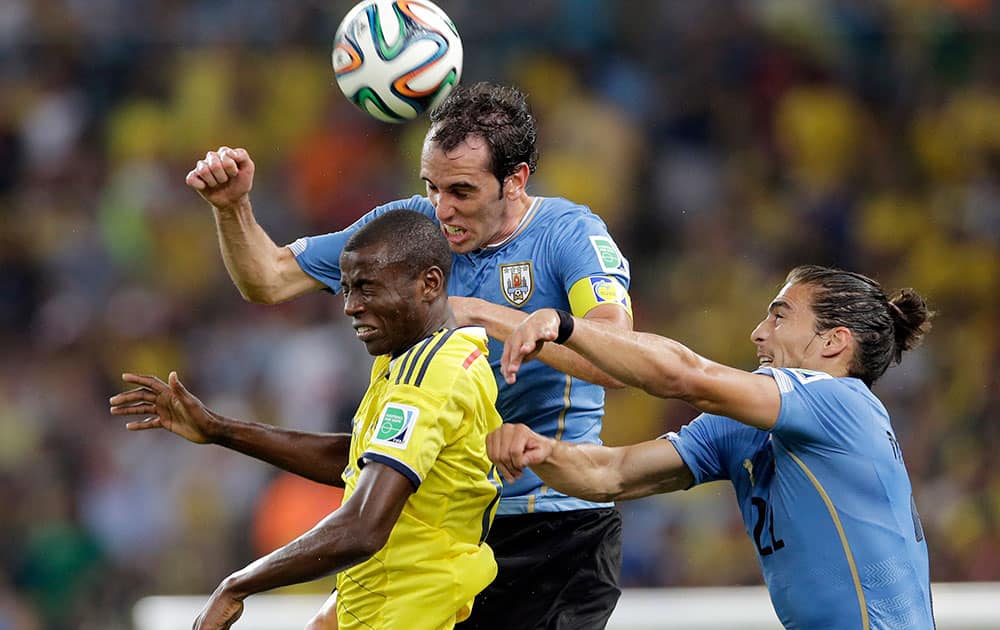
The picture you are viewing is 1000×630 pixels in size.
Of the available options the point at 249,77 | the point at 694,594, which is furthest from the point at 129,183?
the point at 694,594

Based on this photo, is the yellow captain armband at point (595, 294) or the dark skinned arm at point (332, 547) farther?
the yellow captain armband at point (595, 294)

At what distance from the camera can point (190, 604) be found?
24.3 ft

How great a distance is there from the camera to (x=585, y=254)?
4633 mm

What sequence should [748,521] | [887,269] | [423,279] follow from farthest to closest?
1. [887,269]
2. [748,521]
3. [423,279]

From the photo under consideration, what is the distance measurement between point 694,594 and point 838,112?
484 centimetres

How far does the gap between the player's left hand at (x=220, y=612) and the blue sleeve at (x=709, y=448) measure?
1.51 metres

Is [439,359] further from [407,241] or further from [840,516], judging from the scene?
[840,516]

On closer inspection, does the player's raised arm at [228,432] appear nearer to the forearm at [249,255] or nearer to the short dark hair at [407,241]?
the forearm at [249,255]

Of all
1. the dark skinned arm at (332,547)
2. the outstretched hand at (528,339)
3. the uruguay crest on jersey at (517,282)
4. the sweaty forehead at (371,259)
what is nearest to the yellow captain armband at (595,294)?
the uruguay crest on jersey at (517,282)

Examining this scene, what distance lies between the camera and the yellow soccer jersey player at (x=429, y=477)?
3678mm

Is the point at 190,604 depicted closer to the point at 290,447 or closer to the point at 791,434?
the point at 290,447

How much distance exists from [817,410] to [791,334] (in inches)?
15.5

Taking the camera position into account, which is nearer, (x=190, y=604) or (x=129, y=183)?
(x=190, y=604)

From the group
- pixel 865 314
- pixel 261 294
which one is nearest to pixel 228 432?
pixel 261 294
